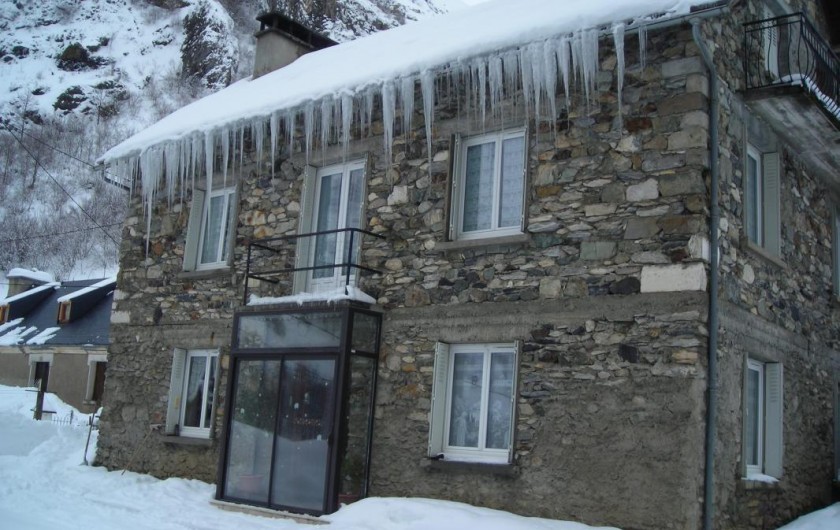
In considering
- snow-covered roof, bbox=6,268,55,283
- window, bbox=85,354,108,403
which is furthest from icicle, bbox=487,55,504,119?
snow-covered roof, bbox=6,268,55,283

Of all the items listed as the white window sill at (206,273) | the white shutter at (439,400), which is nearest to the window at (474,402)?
the white shutter at (439,400)

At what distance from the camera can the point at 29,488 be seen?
407 inches

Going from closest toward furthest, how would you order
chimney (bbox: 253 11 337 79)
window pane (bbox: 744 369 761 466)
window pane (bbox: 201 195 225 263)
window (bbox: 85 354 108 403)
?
1. window pane (bbox: 744 369 761 466)
2. window pane (bbox: 201 195 225 263)
3. chimney (bbox: 253 11 337 79)
4. window (bbox: 85 354 108 403)

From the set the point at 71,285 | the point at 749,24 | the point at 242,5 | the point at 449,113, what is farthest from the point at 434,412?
the point at 242,5

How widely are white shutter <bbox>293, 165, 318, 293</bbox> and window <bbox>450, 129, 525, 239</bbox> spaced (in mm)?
2162

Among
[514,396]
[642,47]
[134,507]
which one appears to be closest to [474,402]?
[514,396]

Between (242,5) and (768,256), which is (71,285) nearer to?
(768,256)

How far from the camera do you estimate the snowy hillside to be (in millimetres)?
54188

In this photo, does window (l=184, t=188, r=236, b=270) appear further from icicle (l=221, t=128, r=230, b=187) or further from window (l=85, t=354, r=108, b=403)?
window (l=85, t=354, r=108, b=403)

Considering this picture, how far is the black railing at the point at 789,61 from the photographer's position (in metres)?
8.62

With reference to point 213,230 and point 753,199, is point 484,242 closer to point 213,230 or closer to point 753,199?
point 753,199

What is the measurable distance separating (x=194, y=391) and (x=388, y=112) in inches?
183

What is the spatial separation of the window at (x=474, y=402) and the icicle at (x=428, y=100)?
2082 mm

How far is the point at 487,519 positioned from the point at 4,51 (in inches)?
2983
